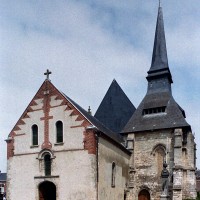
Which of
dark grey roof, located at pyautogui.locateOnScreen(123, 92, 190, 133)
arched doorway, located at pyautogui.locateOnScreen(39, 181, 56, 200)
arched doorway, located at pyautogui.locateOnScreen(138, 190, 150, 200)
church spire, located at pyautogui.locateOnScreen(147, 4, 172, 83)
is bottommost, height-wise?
arched doorway, located at pyautogui.locateOnScreen(138, 190, 150, 200)

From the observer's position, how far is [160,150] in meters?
27.9

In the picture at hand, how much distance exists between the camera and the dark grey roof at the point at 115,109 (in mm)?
33844

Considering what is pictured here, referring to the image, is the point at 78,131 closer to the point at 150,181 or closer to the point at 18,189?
the point at 18,189

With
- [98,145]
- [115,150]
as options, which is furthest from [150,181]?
[98,145]

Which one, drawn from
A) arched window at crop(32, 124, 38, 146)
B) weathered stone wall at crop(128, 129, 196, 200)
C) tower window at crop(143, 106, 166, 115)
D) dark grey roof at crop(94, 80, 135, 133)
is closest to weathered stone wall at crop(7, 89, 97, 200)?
arched window at crop(32, 124, 38, 146)

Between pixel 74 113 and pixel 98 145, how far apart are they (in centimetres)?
271

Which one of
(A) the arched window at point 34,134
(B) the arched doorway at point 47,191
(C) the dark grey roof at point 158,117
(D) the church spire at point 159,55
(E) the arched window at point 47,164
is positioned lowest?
(B) the arched doorway at point 47,191

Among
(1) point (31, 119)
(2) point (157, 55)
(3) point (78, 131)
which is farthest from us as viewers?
(2) point (157, 55)

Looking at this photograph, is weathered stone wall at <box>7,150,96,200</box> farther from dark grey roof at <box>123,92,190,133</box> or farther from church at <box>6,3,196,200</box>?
dark grey roof at <box>123,92,190,133</box>

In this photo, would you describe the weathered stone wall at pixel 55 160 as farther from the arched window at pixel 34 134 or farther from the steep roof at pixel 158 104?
the steep roof at pixel 158 104

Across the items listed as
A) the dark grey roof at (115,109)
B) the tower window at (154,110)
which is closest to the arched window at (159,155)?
the tower window at (154,110)

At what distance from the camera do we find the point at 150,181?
27203mm

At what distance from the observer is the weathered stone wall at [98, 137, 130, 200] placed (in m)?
21.2

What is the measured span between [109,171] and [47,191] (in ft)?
14.6
